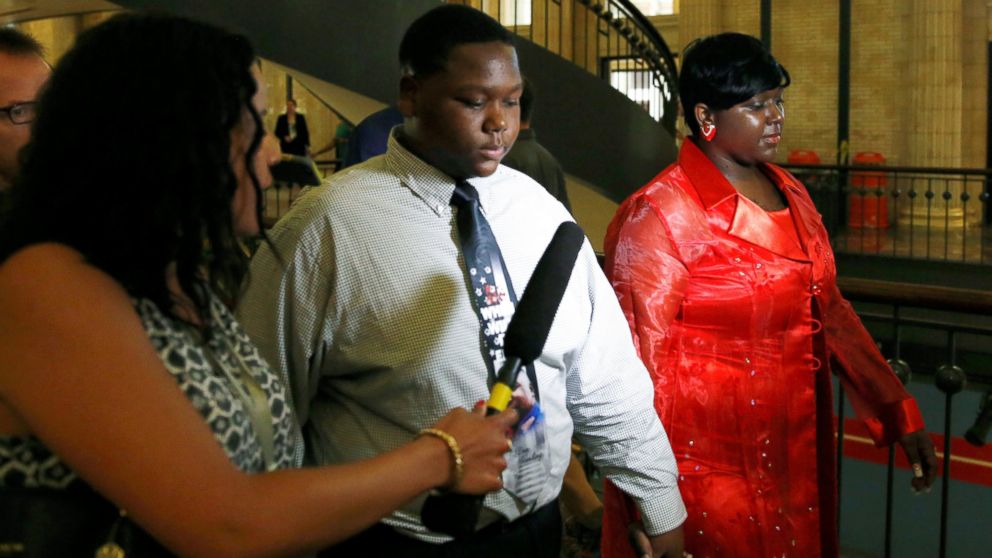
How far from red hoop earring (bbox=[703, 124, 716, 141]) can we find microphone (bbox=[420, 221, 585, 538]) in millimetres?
980

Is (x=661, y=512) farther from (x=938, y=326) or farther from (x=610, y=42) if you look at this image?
(x=610, y=42)

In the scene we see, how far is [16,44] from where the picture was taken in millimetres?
2771

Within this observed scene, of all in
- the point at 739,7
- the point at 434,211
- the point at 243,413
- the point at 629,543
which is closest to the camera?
the point at 243,413

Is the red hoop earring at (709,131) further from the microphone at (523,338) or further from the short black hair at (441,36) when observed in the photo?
the microphone at (523,338)

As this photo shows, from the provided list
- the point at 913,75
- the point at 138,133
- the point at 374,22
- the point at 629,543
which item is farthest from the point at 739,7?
the point at 138,133

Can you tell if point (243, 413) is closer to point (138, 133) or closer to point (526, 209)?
point (138, 133)

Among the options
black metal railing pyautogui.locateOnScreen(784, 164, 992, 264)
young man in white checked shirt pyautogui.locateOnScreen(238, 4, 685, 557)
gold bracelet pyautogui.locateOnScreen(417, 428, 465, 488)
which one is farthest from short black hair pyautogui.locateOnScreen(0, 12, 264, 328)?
black metal railing pyautogui.locateOnScreen(784, 164, 992, 264)

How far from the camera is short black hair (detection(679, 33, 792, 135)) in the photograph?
2.66 m

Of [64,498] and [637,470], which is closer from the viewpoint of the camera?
[64,498]

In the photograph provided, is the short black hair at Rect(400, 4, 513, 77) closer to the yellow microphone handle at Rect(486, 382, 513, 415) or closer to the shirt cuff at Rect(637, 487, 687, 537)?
the yellow microphone handle at Rect(486, 382, 513, 415)

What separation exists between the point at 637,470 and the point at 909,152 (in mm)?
14518

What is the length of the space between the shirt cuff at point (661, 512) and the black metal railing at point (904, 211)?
9896mm

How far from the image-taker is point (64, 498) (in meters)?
1.28

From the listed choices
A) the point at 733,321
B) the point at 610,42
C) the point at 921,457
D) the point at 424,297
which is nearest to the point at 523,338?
the point at 424,297
